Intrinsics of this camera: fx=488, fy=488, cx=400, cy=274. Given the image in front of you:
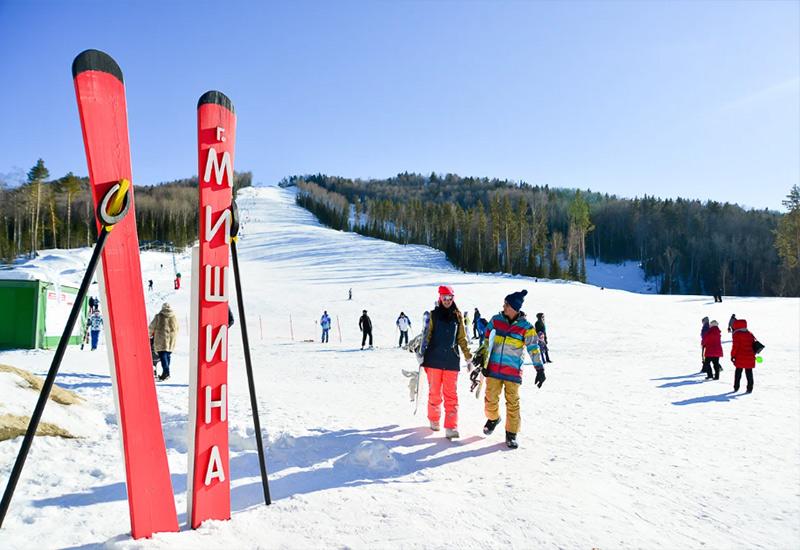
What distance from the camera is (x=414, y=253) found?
2643 inches

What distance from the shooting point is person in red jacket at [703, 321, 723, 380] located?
11.5 metres

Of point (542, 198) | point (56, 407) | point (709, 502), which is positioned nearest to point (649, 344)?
point (709, 502)

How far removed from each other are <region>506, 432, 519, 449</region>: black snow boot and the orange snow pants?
57 cm

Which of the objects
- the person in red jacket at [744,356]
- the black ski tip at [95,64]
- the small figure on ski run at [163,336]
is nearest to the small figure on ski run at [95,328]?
the small figure on ski run at [163,336]

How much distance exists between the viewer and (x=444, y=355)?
566 cm

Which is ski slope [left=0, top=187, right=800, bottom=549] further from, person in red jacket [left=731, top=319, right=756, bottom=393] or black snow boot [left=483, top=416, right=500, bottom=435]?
person in red jacket [left=731, top=319, right=756, bottom=393]

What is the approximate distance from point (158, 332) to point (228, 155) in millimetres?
7350

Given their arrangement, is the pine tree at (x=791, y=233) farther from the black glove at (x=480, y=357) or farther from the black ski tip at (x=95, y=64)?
the black ski tip at (x=95, y=64)

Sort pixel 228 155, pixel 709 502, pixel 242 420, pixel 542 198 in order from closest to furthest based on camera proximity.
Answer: pixel 228 155 < pixel 709 502 < pixel 242 420 < pixel 542 198

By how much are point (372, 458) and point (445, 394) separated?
1.36 m

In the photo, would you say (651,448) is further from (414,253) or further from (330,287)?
(414,253)

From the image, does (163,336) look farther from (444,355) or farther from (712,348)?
(712,348)

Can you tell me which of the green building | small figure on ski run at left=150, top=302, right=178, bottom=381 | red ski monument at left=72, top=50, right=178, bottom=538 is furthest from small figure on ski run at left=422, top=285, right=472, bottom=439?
the green building

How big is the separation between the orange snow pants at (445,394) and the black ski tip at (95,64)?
4.20m
